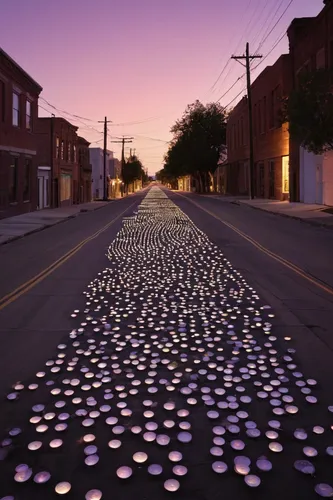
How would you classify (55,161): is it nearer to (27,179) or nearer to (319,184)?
(27,179)

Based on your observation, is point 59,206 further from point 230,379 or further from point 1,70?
point 230,379

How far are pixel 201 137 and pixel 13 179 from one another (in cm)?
5598

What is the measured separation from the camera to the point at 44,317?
24.4 ft

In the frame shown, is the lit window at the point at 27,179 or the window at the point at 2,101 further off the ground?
the window at the point at 2,101

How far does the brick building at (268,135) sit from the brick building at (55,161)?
1808 cm

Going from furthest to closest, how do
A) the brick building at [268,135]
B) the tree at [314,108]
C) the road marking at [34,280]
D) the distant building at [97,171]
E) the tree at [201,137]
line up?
1. the tree at [201,137]
2. the distant building at [97,171]
3. the brick building at [268,135]
4. the tree at [314,108]
5. the road marking at [34,280]

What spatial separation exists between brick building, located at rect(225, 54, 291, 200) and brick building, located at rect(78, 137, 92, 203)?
18530 millimetres

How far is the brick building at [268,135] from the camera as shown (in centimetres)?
4322

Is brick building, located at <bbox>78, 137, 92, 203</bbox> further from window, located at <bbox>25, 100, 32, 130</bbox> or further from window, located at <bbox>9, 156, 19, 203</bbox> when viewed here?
window, located at <bbox>9, 156, 19, 203</bbox>

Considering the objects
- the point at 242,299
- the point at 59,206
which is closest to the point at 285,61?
the point at 59,206

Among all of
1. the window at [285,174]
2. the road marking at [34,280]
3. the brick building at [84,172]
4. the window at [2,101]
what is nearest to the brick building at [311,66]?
the window at [285,174]

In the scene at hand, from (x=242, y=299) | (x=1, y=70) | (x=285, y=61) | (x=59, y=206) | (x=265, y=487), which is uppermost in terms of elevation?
(x=285, y=61)

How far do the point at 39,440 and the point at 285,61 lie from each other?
140ft

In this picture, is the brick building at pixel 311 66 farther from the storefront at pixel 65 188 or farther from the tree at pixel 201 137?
the tree at pixel 201 137
